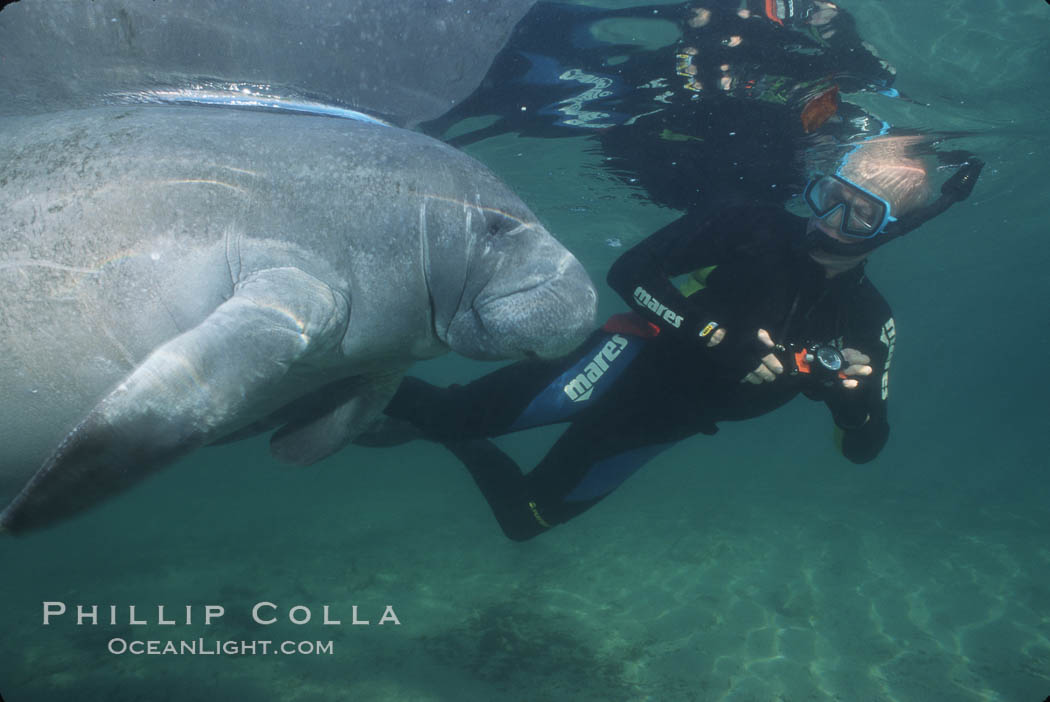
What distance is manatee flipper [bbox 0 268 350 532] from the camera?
50.5 inches

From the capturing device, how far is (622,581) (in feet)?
23.7

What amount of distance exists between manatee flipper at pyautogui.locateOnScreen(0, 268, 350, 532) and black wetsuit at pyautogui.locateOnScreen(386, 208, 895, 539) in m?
2.74

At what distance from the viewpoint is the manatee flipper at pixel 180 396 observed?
128cm

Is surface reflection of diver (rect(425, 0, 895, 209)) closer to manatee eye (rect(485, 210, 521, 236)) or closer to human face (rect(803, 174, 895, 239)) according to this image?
human face (rect(803, 174, 895, 239))

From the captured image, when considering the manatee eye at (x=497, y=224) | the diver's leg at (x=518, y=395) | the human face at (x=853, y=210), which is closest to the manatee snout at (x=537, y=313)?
the manatee eye at (x=497, y=224)

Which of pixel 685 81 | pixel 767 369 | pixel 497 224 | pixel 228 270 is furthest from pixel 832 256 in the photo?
pixel 228 270

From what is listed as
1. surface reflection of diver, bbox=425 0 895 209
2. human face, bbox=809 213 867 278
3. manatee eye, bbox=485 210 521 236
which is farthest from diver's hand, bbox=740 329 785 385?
surface reflection of diver, bbox=425 0 895 209

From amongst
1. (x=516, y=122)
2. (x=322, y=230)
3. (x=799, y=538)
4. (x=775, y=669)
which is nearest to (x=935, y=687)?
(x=775, y=669)

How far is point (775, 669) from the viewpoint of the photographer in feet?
16.4

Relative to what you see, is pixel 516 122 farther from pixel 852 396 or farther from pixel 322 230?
pixel 322 230

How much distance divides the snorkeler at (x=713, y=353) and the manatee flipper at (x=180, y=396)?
9.13 feet

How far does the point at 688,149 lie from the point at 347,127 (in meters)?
7.74

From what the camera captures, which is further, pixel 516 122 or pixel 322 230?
pixel 516 122

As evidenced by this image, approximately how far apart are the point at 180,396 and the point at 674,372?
390cm
